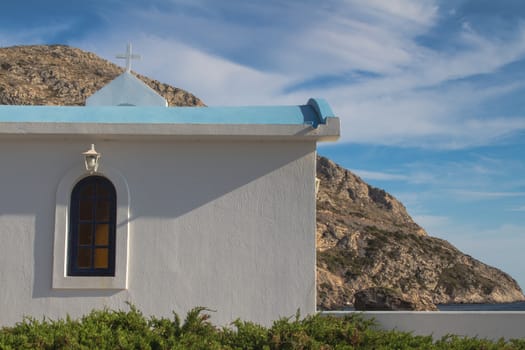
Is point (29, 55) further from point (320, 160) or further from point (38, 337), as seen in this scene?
point (38, 337)

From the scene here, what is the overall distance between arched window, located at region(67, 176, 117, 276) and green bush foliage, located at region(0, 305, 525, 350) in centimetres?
152

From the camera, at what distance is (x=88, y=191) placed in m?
8.99

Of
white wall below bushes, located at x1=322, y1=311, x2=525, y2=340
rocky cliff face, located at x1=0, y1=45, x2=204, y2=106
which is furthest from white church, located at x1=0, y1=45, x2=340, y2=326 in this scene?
rocky cliff face, located at x1=0, y1=45, x2=204, y2=106

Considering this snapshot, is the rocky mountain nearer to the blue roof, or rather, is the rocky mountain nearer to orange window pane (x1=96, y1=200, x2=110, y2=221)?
the blue roof

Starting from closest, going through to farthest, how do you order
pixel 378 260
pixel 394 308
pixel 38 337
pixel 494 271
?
pixel 38 337, pixel 394 308, pixel 378 260, pixel 494 271

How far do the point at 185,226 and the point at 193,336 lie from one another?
6.71 feet

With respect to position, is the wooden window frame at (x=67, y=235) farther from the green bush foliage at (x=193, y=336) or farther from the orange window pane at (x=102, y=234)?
the green bush foliage at (x=193, y=336)

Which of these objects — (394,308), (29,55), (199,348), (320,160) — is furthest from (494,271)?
(199,348)

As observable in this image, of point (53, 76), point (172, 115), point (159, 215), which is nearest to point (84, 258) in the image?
point (159, 215)

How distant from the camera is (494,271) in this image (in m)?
107

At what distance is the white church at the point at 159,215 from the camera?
28.8 feet

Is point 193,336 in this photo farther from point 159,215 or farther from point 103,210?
point 103,210

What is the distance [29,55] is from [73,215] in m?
63.4

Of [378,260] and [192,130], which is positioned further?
[378,260]
